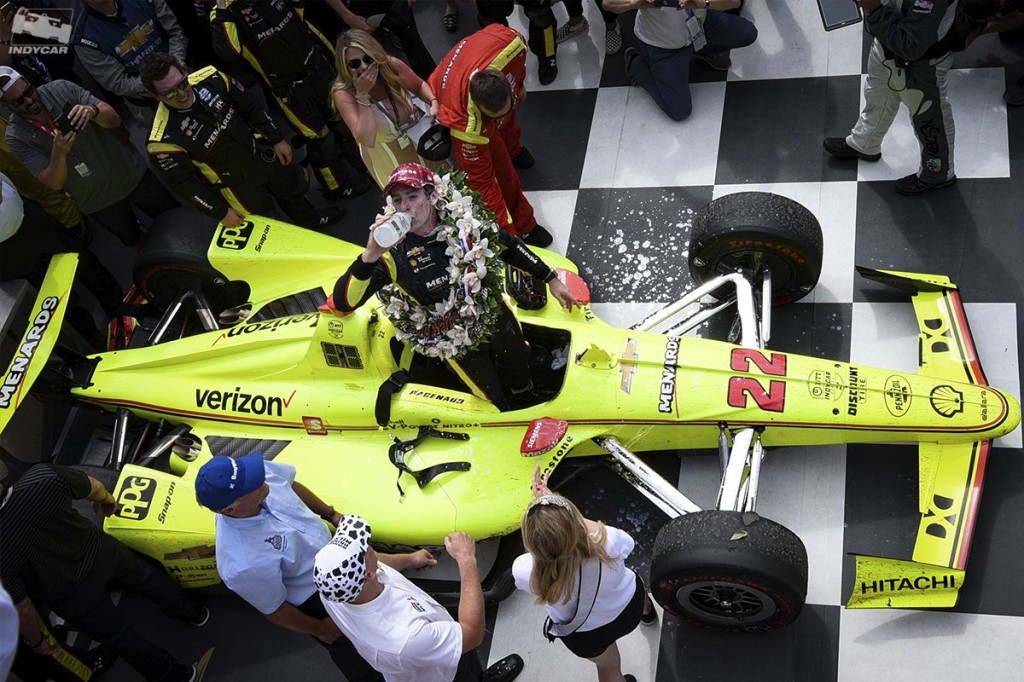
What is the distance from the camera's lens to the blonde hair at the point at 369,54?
507cm

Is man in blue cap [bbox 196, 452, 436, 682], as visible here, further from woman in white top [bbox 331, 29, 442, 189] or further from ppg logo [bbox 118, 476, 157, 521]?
woman in white top [bbox 331, 29, 442, 189]

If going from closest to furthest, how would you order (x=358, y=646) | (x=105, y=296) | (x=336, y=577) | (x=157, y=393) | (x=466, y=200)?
(x=336, y=577)
(x=358, y=646)
(x=466, y=200)
(x=157, y=393)
(x=105, y=296)

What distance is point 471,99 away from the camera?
504 cm

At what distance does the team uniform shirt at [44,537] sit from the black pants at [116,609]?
0.06 metres

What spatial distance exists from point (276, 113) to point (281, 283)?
1.98 m

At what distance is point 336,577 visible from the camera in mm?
3135

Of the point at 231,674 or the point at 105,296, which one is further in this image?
the point at 105,296

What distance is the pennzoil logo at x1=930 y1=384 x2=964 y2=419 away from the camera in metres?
4.17

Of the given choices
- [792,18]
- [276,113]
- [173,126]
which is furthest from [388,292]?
[792,18]

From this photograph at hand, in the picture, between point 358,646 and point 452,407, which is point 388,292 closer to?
point 452,407

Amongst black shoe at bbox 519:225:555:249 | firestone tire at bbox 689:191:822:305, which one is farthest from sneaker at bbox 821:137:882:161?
black shoe at bbox 519:225:555:249

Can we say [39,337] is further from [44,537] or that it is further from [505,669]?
[505,669]

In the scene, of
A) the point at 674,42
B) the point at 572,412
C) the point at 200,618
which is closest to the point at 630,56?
the point at 674,42

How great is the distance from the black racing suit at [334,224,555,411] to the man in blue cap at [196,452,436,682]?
81cm
